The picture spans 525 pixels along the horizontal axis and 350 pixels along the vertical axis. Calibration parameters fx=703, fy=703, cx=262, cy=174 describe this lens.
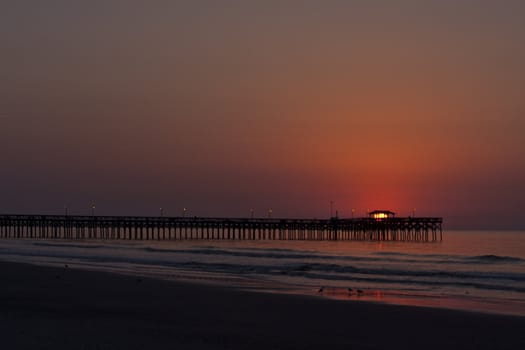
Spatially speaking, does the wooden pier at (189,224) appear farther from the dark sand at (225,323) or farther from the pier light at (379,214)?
the dark sand at (225,323)

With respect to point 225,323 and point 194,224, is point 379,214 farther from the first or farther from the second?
point 225,323

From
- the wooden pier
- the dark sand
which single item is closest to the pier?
the wooden pier

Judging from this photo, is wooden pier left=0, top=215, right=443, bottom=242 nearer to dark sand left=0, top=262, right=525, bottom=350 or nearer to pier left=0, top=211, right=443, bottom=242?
pier left=0, top=211, right=443, bottom=242

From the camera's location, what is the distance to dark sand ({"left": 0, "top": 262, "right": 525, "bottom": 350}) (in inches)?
335

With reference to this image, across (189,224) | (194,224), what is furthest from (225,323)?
(194,224)

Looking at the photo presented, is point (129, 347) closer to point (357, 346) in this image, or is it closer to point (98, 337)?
point (98, 337)

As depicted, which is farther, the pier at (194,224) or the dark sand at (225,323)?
the pier at (194,224)

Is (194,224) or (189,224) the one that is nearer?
(189,224)

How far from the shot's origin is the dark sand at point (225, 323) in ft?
27.9

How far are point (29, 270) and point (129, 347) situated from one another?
14156 millimetres

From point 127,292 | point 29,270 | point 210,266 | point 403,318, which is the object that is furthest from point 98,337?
point 210,266

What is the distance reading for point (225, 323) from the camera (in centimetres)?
1027

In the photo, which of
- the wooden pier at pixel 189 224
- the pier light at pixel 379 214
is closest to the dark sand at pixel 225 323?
the wooden pier at pixel 189 224

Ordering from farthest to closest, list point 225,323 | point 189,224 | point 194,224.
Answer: point 194,224
point 189,224
point 225,323
